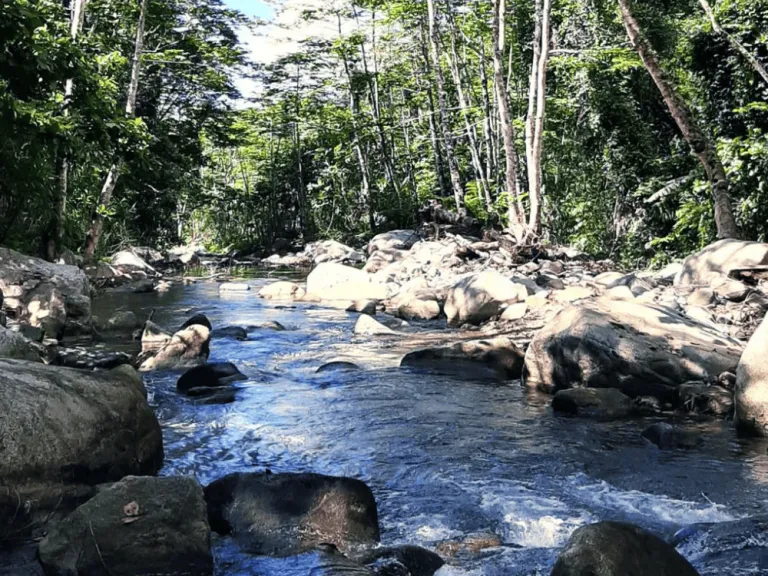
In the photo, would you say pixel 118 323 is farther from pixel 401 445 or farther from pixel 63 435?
pixel 63 435

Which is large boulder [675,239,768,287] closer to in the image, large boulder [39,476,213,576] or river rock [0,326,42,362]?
river rock [0,326,42,362]

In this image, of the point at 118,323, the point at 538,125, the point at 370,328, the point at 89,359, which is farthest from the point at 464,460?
the point at 538,125

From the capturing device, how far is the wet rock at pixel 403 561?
3143 millimetres

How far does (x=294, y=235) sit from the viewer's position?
110 feet

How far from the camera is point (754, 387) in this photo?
16.8 ft

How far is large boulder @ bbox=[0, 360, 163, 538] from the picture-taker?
3486mm

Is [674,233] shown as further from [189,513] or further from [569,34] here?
[189,513]

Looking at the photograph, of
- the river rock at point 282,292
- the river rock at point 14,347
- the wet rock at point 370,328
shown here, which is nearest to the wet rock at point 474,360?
the wet rock at point 370,328

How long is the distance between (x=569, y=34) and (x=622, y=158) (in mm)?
5342

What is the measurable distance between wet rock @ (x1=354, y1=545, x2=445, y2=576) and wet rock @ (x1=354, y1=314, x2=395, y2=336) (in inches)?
260

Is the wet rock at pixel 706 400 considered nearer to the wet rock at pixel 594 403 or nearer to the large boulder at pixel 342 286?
the wet rock at pixel 594 403

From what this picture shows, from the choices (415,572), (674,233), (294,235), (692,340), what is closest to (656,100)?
(674,233)

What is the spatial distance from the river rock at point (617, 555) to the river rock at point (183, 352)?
5.53 m

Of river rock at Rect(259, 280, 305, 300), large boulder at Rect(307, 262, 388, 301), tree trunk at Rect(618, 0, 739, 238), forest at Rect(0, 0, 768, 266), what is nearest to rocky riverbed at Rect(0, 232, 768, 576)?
tree trunk at Rect(618, 0, 739, 238)
